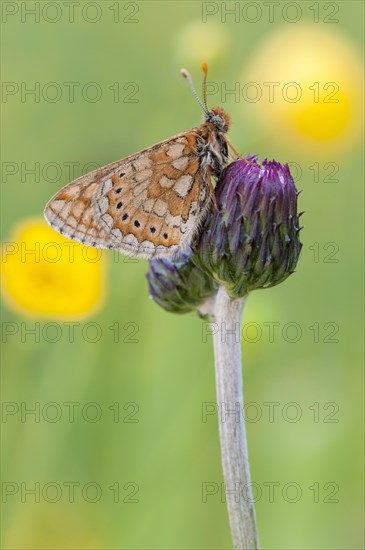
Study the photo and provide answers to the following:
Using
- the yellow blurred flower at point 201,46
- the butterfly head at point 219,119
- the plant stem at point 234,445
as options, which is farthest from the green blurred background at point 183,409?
the plant stem at point 234,445

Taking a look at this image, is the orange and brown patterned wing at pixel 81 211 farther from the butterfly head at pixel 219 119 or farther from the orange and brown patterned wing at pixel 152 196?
A: the butterfly head at pixel 219 119

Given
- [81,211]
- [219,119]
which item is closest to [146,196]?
[81,211]

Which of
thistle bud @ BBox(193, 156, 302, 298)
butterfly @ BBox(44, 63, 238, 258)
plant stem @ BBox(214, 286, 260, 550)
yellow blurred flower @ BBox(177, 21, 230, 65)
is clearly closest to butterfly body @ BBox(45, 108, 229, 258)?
butterfly @ BBox(44, 63, 238, 258)

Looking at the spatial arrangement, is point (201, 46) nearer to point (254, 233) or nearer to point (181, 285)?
point (181, 285)

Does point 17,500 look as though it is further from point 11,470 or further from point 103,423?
point 103,423

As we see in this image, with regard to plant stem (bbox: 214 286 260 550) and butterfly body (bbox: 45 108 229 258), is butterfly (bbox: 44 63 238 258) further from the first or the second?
plant stem (bbox: 214 286 260 550)
